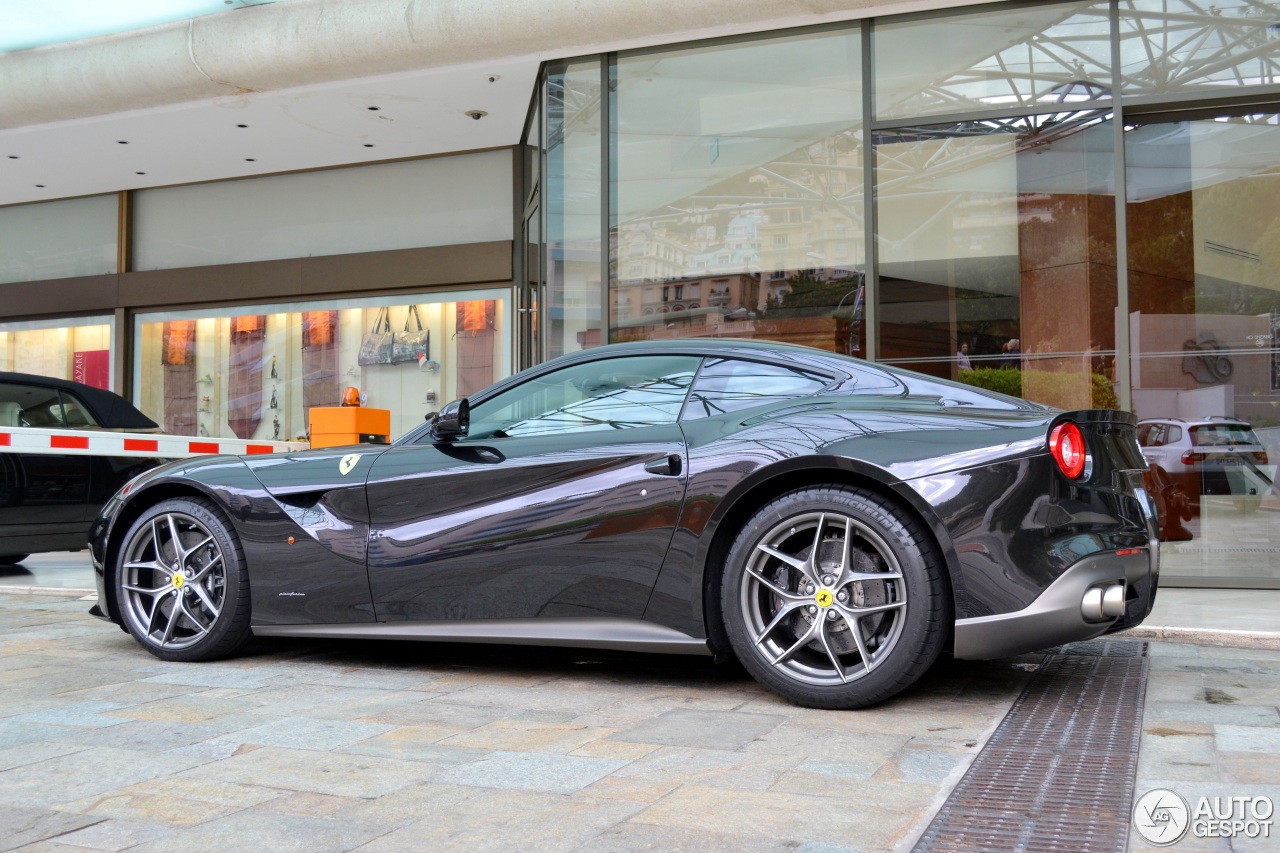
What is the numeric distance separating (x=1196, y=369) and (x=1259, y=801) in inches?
235

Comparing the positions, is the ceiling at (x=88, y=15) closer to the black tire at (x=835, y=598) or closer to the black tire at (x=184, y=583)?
the black tire at (x=184, y=583)

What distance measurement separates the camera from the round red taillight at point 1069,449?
3.39 m

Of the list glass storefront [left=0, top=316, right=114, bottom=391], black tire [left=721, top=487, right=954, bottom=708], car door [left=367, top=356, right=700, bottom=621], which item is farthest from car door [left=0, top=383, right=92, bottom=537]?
glass storefront [left=0, top=316, right=114, bottom=391]

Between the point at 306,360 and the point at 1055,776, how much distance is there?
12397mm

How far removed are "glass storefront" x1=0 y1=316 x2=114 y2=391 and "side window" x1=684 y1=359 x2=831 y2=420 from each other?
1293cm

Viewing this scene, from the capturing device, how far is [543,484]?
3990 mm

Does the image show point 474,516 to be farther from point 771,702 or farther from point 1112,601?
point 1112,601

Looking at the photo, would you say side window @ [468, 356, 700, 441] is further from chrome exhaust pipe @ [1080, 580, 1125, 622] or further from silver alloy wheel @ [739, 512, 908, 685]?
chrome exhaust pipe @ [1080, 580, 1125, 622]

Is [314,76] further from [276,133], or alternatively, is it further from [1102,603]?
[1102,603]

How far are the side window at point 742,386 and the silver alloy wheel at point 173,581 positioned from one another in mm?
2075

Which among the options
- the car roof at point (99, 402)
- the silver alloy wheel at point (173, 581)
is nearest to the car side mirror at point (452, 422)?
the silver alloy wheel at point (173, 581)

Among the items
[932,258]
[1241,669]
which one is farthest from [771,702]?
[932,258]

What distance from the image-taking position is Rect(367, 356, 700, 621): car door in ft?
12.5

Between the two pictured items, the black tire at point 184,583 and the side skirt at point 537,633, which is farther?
the black tire at point 184,583
